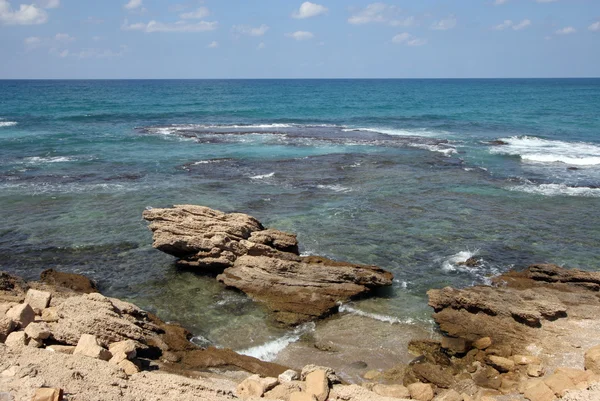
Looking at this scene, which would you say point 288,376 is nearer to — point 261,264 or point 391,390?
point 391,390

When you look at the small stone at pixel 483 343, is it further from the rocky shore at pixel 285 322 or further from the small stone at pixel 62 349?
the small stone at pixel 62 349

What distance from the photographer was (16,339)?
1118 cm

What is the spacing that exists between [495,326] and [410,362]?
2.97m

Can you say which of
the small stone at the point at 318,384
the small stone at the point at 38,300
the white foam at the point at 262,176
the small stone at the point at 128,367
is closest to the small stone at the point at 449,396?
the small stone at the point at 318,384

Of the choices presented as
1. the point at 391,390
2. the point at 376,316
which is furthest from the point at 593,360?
the point at 376,316

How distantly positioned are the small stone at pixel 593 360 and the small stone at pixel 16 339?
12679 millimetres

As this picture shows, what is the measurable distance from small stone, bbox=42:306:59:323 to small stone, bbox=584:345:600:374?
12.7 metres

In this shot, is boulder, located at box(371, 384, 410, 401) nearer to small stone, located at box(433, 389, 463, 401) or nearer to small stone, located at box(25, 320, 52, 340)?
small stone, located at box(433, 389, 463, 401)

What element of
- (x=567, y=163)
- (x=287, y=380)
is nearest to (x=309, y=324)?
(x=287, y=380)

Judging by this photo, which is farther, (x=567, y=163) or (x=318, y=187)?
(x=567, y=163)

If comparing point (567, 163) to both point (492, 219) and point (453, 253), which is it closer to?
point (492, 219)

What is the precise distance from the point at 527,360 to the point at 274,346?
6721 mm

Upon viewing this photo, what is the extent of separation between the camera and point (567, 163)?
39438mm

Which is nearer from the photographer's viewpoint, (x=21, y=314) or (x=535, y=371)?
(x=21, y=314)
